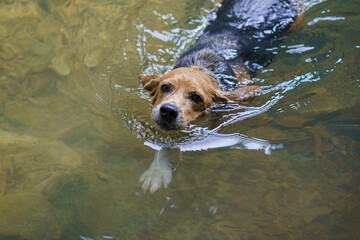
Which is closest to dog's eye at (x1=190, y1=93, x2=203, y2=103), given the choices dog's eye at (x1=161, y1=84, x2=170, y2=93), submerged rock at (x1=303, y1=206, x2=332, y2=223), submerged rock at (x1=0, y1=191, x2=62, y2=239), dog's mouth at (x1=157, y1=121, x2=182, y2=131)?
dog's eye at (x1=161, y1=84, x2=170, y2=93)

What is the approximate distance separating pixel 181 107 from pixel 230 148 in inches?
30.7

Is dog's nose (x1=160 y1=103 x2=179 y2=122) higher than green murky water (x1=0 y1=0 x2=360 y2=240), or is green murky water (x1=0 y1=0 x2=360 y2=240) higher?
dog's nose (x1=160 y1=103 x2=179 y2=122)

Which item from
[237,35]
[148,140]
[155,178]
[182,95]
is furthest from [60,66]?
[237,35]

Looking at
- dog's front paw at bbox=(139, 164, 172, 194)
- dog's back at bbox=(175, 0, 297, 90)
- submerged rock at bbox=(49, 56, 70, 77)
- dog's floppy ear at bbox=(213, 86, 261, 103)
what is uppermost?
dog's back at bbox=(175, 0, 297, 90)

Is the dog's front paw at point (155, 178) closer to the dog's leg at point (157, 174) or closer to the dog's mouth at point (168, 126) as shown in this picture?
the dog's leg at point (157, 174)

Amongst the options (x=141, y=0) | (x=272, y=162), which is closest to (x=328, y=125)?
(x=272, y=162)

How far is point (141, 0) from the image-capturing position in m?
6.78

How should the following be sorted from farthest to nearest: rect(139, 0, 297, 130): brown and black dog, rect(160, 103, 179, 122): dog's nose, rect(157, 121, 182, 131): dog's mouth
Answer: rect(139, 0, 297, 130): brown and black dog → rect(157, 121, 182, 131): dog's mouth → rect(160, 103, 179, 122): dog's nose

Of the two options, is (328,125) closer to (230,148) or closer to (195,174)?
(230,148)

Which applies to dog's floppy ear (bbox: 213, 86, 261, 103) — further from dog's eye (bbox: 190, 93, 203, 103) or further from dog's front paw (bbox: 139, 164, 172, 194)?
dog's front paw (bbox: 139, 164, 172, 194)

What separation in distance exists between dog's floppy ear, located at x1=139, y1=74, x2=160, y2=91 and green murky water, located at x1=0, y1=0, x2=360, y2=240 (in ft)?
0.61

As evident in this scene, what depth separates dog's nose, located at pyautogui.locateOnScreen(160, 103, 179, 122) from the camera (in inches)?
144

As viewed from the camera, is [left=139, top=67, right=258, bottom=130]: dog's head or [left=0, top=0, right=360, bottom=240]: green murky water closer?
[left=0, top=0, right=360, bottom=240]: green murky water

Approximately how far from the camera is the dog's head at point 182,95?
375cm
